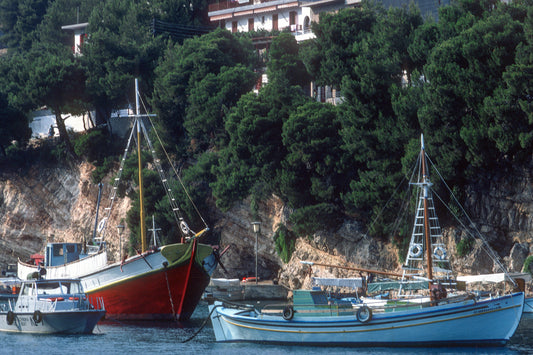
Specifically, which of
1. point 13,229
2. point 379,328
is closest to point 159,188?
point 13,229

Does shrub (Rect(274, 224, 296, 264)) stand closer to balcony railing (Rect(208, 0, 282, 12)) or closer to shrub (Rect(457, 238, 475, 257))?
shrub (Rect(457, 238, 475, 257))

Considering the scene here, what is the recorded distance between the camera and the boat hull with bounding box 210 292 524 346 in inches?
1409

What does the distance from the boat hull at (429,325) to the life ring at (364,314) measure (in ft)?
0.57

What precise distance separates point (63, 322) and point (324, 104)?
77.2ft

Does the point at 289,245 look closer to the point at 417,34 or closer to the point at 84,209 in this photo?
the point at 417,34

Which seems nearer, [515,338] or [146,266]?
[515,338]

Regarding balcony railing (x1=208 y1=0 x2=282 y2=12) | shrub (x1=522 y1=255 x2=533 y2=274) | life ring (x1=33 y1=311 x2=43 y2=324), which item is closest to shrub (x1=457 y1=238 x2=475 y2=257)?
shrub (x1=522 y1=255 x2=533 y2=274)

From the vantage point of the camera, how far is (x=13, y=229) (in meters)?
78.3

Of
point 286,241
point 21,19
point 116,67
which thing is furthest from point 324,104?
point 21,19

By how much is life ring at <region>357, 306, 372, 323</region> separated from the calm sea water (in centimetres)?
118

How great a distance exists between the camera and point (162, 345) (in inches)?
1534

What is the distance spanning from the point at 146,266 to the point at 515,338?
19.4 m

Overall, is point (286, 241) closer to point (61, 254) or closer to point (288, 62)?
point (288, 62)

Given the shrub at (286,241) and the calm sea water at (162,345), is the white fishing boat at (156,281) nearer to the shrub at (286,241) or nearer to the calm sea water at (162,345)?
the calm sea water at (162,345)
